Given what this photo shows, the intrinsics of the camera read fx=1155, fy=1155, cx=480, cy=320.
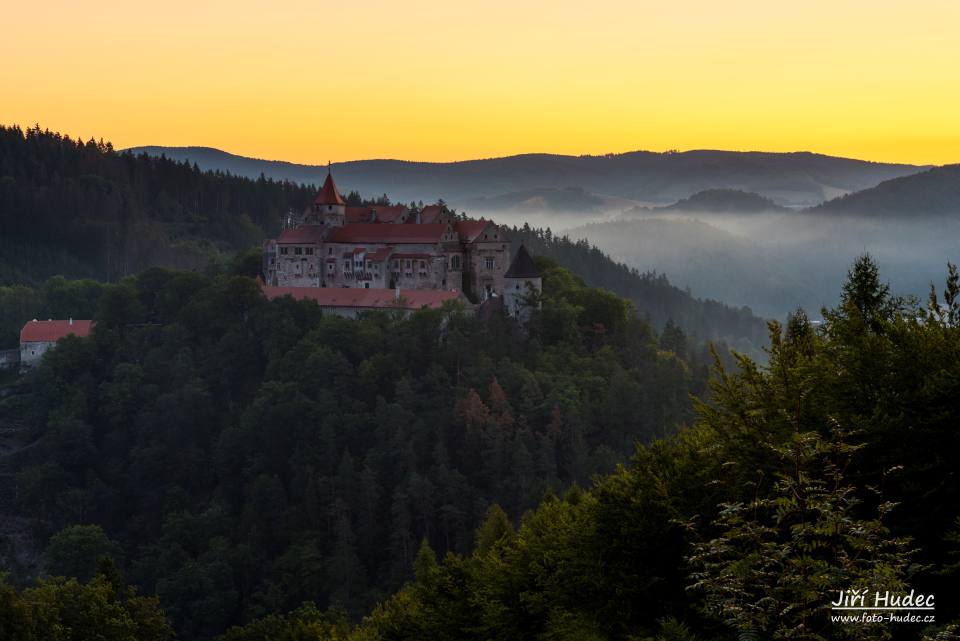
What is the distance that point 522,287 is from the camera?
97.9 m

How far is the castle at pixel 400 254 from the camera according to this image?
327 ft

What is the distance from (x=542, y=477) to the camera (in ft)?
289

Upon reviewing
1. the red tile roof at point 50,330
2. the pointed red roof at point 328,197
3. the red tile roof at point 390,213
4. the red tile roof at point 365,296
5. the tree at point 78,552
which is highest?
the pointed red roof at point 328,197

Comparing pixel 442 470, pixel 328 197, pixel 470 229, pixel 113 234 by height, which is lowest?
pixel 442 470

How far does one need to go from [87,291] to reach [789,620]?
126 m

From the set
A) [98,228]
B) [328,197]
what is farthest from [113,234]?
[328,197]

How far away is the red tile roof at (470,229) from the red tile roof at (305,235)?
13.8m

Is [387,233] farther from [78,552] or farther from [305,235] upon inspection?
[78,552]

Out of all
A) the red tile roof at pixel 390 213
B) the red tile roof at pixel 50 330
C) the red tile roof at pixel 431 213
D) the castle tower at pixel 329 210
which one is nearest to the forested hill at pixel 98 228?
the red tile roof at pixel 50 330

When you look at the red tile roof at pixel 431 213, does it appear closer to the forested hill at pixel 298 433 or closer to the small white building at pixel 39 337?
the forested hill at pixel 298 433

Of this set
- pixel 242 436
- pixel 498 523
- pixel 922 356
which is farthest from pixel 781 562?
pixel 242 436

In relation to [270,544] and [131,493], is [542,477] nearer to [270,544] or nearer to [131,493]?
[270,544]

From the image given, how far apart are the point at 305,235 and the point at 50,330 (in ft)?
95.9

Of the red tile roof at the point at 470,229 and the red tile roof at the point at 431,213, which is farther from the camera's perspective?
the red tile roof at the point at 431,213
